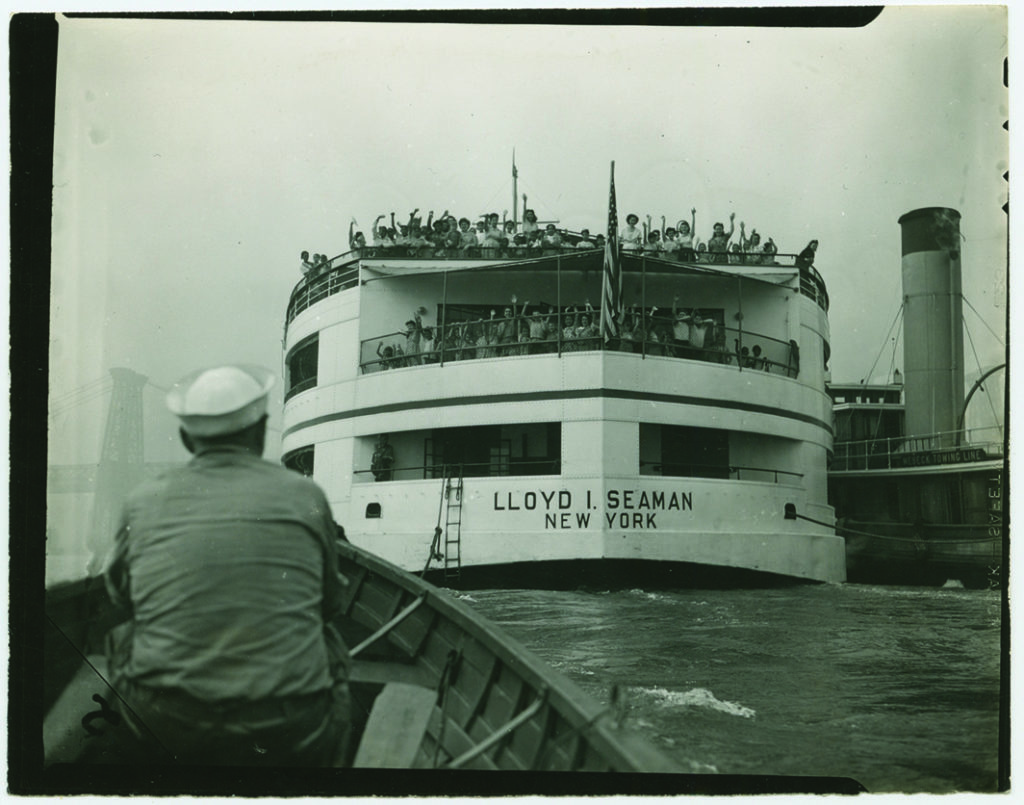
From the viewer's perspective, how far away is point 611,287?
6633 millimetres

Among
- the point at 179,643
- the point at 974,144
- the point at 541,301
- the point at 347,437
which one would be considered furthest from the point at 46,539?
the point at 974,144

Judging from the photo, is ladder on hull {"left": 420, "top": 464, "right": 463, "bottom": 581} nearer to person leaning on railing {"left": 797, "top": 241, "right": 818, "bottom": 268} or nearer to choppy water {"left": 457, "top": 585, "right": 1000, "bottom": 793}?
choppy water {"left": 457, "top": 585, "right": 1000, "bottom": 793}

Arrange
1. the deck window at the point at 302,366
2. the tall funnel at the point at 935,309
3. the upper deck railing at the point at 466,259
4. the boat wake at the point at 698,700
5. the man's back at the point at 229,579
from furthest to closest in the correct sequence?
the deck window at the point at 302,366 → the upper deck railing at the point at 466,259 → the tall funnel at the point at 935,309 → the boat wake at the point at 698,700 → the man's back at the point at 229,579

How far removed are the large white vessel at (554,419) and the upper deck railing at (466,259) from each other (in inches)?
0.7

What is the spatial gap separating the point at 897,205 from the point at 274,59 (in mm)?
3888

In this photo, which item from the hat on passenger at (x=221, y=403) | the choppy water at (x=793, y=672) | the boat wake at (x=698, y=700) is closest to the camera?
the hat on passenger at (x=221, y=403)

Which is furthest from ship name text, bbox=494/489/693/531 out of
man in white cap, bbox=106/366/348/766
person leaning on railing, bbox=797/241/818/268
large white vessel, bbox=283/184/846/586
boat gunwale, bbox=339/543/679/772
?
man in white cap, bbox=106/366/348/766

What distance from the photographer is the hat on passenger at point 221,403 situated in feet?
10.5

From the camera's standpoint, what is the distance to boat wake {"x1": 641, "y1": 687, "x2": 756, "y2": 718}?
5.02 m

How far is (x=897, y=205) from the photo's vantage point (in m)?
5.65

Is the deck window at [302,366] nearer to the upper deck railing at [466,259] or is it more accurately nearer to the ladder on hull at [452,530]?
the upper deck railing at [466,259]

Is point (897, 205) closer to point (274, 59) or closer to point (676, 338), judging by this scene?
point (676, 338)

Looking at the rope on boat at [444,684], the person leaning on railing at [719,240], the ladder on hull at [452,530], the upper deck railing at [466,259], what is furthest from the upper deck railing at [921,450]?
the rope on boat at [444,684]

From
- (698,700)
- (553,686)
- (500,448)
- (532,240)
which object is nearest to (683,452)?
(500,448)
